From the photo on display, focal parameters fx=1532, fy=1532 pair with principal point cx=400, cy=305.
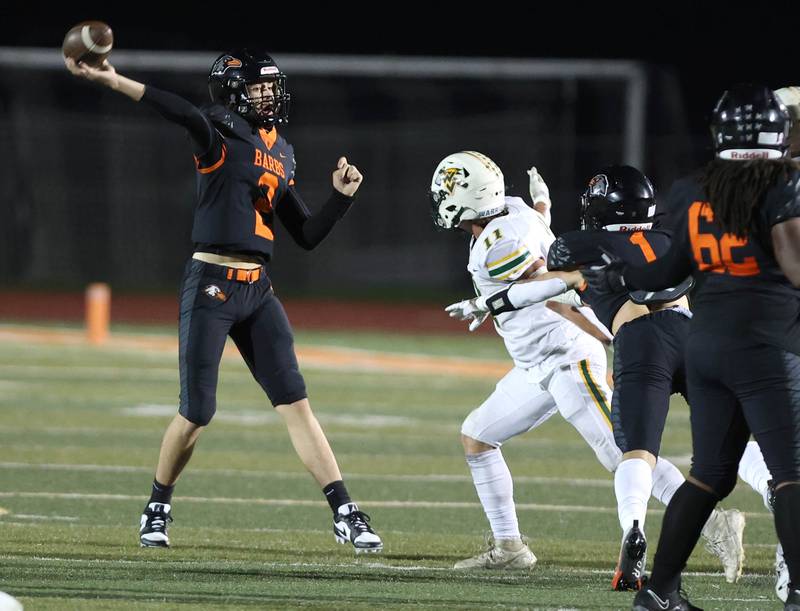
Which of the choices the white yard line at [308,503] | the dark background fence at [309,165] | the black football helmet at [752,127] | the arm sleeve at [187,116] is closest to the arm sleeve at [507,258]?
the arm sleeve at [187,116]

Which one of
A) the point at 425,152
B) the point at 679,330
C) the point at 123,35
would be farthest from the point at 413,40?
the point at 679,330

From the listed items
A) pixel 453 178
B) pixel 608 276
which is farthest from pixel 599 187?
pixel 608 276

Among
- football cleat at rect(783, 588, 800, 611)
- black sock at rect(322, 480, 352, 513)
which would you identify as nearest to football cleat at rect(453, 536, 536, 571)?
black sock at rect(322, 480, 352, 513)

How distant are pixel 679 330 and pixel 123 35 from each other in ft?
93.2

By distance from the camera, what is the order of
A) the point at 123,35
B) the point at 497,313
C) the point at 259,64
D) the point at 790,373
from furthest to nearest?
the point at 123,35 → the point at 259,64 → the point at 497,313 → the point at 790,373

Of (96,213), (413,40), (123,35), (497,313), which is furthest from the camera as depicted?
(413,40)

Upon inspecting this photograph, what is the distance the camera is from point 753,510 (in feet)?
26.6

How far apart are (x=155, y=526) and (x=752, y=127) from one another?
3075 mm

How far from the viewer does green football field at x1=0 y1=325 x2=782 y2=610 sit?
211 inches

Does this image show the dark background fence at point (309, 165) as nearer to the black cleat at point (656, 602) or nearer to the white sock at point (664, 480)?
the white sock at point (664, 480)

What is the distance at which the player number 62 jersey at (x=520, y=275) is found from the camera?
5.98 meters

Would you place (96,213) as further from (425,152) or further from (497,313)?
(497,313)

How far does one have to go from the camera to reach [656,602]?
15.8ft

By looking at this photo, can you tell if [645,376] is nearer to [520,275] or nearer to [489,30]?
[520,275]
